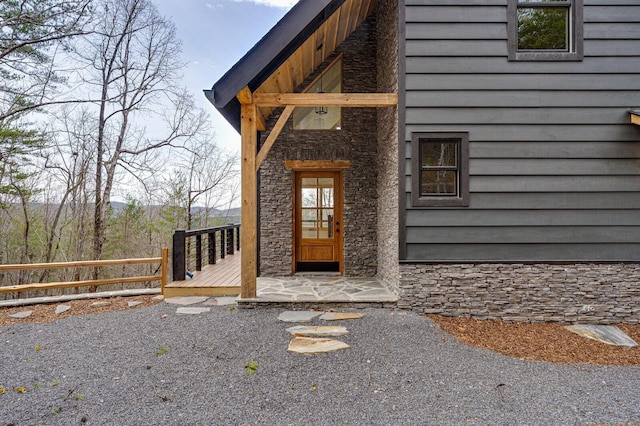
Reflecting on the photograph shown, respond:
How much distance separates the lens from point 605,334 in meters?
3.77

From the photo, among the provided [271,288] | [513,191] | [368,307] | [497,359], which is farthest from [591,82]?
[271,288]

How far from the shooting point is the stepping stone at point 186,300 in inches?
183

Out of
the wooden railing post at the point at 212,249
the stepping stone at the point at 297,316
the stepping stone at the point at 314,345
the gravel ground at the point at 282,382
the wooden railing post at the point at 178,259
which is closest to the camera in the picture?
the gravel ground at the point at 282,382

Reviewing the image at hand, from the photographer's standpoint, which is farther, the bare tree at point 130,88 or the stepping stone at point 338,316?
the bare tree at point 130,88

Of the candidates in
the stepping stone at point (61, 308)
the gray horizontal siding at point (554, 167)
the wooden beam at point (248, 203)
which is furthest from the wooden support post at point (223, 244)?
the gray horizontal siding at point (554, 167)

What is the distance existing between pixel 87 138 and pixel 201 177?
432 centimetres

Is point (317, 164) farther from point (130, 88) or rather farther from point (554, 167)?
point (130, 88)

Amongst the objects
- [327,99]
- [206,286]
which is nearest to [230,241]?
[206,286]

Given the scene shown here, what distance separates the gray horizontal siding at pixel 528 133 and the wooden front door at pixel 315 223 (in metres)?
2.15

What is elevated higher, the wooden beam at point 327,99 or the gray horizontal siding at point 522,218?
the wooden beam at point 327,99

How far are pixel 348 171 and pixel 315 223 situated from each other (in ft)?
3.89

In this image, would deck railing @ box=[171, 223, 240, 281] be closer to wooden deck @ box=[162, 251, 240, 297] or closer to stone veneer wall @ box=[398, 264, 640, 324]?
wooden deck @ box=[162, 251, 240, 297]

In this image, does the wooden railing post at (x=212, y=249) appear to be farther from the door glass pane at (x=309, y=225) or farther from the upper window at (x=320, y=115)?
the upper window at (x=320, y=115)

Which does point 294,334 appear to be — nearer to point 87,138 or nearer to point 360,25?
point 360,25
